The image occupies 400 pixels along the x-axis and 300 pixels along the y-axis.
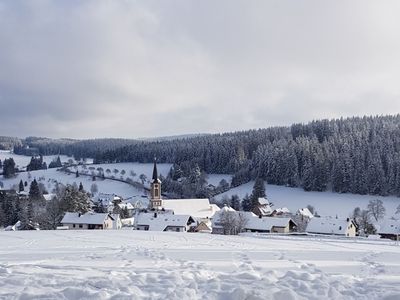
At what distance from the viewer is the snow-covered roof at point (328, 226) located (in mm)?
48875

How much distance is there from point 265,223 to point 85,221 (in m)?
20.7

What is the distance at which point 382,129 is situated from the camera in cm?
10062

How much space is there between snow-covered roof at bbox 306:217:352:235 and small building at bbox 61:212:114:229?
23659mm

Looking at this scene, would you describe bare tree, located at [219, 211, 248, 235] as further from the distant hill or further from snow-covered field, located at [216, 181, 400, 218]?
the distant hill

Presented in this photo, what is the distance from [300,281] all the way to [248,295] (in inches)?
74.8

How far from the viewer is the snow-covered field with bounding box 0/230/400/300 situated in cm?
795

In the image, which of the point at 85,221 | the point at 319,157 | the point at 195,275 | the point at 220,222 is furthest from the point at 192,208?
the point at 195,275

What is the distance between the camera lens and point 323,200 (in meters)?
83.2

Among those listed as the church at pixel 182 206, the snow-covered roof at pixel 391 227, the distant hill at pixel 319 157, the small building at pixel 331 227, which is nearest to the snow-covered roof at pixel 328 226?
the small building at pixel 331 227

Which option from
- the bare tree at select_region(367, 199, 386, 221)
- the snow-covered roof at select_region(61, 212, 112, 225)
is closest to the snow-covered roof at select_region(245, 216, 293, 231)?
the snow-covered roof at select_region(61, 212, 112, 225)

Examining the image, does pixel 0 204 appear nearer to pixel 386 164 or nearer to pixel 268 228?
pixel 268 228

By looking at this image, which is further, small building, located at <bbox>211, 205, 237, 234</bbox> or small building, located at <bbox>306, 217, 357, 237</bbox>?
small building, located at <bbox>211, 205, 237, 234</bbox>

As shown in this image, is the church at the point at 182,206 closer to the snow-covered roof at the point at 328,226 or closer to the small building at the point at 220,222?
the small building at the point at 220,222

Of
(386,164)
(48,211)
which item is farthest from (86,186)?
(386,164)
